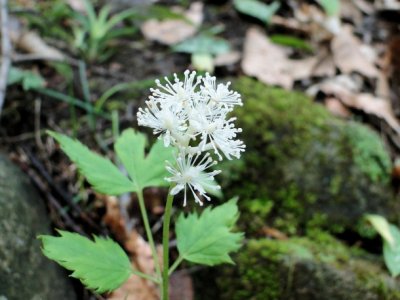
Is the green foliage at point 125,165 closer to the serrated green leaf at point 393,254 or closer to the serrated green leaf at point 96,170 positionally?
the serrated green leaf at point 96,170

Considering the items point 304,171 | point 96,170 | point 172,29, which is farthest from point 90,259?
point 172,29

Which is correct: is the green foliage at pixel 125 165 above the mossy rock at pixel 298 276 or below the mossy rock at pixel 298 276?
above

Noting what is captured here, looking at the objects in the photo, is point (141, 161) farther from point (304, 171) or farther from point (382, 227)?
point (382, 227)

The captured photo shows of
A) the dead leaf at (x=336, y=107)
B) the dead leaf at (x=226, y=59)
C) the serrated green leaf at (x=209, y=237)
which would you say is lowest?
the serrated green leaf at (x=209, y=237)

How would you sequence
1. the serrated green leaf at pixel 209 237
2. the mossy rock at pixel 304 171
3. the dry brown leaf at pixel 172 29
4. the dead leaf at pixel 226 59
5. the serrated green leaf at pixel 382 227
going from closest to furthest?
the serrated green leaf at pixel 209 237 → the serrated green leaf at pixel 382 227 → the mossy rock at pixel 304 171 → the dead leaf at pixel 226 59 → the dry brown leaf at pixel 172 29

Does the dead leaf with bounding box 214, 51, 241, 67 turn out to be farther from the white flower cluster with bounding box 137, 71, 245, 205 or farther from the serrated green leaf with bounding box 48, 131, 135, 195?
the white flower cluster with bounding box 137, 71, 245, 205

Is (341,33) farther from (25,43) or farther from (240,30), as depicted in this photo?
(25,43)

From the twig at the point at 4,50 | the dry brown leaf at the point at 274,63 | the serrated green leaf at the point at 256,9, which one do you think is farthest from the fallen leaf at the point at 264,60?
the twig at the point at 4,50
